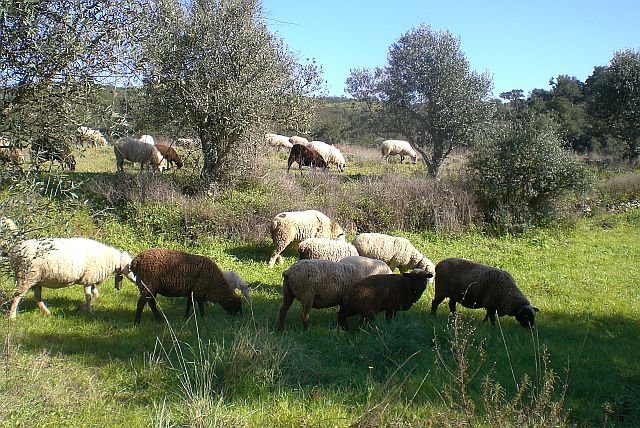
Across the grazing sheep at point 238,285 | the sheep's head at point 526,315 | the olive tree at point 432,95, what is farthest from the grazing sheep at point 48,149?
the olive tree at point 432,95

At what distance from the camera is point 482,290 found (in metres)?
8.94

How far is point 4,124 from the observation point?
16.6ft

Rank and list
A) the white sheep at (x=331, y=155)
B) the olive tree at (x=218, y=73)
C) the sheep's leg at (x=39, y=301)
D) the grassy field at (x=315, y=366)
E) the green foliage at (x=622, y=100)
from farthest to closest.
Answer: the green foliage at (x=622, y=100)
the white sheep at (x=331, y=155)
the olive tree at (x=218, y=73)
the sheep's leg at (x=39, y=301)
the grassy field at (x=315, y=366)

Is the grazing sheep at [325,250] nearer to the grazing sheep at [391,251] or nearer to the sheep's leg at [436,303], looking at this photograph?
the grazing sheep at [391,251]

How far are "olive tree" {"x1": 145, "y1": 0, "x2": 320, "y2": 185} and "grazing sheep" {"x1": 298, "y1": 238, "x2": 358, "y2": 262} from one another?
5720 mm

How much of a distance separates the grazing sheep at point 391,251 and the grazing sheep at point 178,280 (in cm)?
388

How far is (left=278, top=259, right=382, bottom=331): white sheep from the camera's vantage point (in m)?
8.05

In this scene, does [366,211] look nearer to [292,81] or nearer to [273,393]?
[292,81]

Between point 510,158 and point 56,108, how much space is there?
15504 mm

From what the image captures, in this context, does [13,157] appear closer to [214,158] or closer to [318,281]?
[318,281]

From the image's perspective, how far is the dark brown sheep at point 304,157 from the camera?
22.8 m

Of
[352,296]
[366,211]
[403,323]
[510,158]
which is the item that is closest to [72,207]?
[352,296]

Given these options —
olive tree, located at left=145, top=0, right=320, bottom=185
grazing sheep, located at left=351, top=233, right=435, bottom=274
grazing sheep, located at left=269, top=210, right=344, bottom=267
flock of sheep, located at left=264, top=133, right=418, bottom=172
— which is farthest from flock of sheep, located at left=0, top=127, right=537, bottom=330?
flock of sheep, located at left=264, top=133, right=418, bottom=172

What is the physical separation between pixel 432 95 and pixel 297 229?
47.0ft
